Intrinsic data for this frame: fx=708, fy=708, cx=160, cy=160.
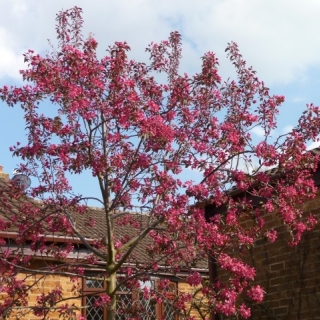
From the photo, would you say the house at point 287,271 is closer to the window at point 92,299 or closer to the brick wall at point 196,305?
the brick wall at point 196,305

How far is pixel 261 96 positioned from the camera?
10.5m

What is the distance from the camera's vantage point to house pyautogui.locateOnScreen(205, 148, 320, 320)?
1094cm

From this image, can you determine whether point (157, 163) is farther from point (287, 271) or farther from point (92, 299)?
point (92, 299)

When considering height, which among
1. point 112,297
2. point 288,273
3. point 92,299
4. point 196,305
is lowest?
point 112,297

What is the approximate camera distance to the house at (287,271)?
1094 cm

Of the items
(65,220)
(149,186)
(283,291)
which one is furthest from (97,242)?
(283,291)

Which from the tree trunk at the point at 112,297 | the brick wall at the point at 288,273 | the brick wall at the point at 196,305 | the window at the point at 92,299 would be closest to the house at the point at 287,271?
the brick wall at the point at 288,273

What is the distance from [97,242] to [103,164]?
6.12ft

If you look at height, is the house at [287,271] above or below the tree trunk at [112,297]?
above

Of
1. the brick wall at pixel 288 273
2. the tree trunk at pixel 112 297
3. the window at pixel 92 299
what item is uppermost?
the window at pixel 92 299

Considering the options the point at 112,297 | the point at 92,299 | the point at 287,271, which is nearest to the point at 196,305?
the point at 287,271

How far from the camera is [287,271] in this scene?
11391mm

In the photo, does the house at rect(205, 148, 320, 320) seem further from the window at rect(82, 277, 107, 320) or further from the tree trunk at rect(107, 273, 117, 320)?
the window at rect(82, 277, 107, 320)

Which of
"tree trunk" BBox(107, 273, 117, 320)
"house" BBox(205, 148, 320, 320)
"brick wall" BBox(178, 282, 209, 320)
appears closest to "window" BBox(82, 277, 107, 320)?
"brick wall" BBox(178, 282, 209, 320)
